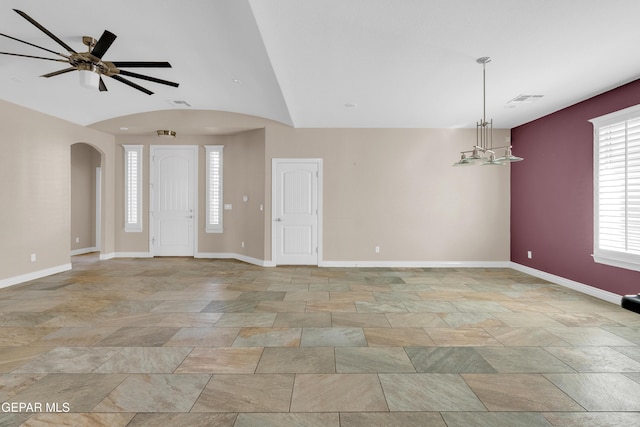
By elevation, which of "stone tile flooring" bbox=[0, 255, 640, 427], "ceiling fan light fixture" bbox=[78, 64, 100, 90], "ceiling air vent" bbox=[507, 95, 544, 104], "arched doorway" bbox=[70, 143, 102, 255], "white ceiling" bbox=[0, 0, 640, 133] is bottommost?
"stone tile flooring" bbox=[0, 255, 640, 427]

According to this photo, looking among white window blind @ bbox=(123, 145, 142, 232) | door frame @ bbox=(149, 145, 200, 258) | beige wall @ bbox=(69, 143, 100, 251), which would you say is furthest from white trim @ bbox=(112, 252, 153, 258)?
beige wall @ bbox=(69, 143, 100, 251)

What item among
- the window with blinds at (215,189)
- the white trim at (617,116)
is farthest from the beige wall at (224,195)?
the white trim at (617,116)

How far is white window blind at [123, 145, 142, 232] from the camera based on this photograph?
763 cm

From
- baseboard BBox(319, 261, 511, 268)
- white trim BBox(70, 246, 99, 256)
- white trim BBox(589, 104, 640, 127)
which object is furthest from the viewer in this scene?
white trim BBox(70, 246, 99, 256)

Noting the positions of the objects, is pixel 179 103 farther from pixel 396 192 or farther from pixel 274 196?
pixel 396 192

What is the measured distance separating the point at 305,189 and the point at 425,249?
2.97 meters

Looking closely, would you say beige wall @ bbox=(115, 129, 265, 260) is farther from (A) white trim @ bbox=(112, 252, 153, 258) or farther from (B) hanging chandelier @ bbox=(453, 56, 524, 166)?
(B) hanging chandelier @ bbox=(453, 56, 524, 166)

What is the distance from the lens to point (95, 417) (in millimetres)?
1891

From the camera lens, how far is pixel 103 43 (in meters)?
2.98

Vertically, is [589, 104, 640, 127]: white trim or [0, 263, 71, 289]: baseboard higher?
[589, 104, 640, 127]: white trim

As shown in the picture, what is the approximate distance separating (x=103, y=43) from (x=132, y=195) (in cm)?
548

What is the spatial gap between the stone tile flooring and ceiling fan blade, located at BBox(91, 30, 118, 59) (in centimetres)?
291

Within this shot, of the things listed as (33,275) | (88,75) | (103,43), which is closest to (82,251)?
(33,275)

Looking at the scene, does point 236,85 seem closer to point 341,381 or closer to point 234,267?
point 234,267
